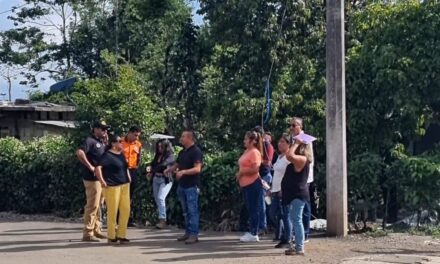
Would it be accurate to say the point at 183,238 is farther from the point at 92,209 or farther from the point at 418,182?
→ the point at 418,182

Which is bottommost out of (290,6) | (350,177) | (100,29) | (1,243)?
(1,243)

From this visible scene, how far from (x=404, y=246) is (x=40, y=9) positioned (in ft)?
114

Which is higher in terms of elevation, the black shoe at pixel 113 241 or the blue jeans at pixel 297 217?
the blue jeans at pixel 297 217

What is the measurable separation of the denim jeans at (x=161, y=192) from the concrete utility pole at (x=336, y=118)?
3041 millimetres

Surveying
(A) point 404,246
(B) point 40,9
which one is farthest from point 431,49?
(B) point 40,9

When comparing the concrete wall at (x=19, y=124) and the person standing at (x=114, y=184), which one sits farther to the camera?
the concrete wall at (x=19, y=124)

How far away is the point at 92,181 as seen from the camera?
42.7 feet

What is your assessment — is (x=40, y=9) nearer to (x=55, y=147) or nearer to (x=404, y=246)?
(x=55, y=147)

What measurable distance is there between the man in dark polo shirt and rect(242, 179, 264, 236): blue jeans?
76cm

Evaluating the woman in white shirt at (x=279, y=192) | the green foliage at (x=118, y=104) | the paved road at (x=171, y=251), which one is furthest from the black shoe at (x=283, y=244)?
the green foliage at (x=118, y=104)

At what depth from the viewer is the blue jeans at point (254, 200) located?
1252 cm

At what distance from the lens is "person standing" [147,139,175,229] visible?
1448 centimetres

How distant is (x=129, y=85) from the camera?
16234mm

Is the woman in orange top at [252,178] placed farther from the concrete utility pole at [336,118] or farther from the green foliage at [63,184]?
the green foliage at [63,184]
